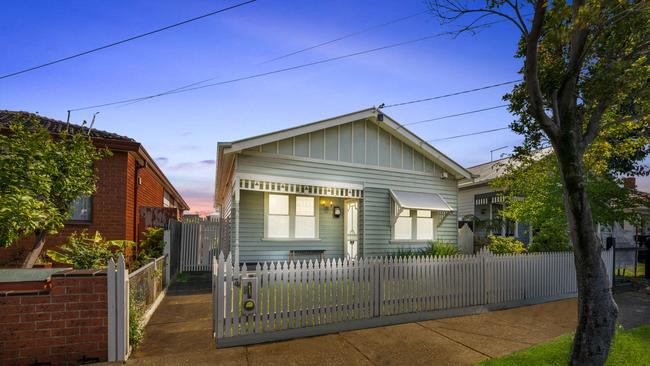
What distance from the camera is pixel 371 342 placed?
548 centimetres

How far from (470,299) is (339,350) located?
3878mm

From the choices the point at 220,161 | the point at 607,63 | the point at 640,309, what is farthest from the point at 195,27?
the point at 640,309

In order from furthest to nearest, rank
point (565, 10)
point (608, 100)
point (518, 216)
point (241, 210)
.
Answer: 1. point (518, 216)
2. point (241, 210)
3. point (608, 100)
4. point (565, 10)

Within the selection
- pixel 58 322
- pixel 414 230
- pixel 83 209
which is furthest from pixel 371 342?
pixel 83 209

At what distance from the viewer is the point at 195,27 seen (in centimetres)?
959

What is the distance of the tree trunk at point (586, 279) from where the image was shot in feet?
14.1

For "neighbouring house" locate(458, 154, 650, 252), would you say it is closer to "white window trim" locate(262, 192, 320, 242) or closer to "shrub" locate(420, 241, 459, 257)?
"shrub" locate(420, 241, 459, 257)

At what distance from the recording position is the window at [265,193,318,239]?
11.2 m

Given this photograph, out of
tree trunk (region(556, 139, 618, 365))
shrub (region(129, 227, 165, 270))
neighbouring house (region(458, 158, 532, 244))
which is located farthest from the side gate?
neighbouring house (region(458, 158, 532, 244))

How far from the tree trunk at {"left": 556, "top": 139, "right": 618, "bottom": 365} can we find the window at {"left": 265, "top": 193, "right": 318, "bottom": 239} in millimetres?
8278

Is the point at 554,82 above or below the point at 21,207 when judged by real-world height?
above

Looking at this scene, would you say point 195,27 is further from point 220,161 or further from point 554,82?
point 554,82

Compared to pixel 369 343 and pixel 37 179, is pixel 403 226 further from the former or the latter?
pixel 37 179

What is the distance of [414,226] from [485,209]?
11259 mm
